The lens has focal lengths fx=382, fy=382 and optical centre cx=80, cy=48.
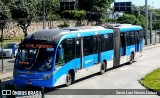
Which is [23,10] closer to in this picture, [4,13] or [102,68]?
[4,13]

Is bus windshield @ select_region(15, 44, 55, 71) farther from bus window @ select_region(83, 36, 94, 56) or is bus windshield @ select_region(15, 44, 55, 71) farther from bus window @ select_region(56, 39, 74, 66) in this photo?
bus window @ select_region(83, 36, 94, 56)

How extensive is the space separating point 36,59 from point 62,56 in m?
1.50

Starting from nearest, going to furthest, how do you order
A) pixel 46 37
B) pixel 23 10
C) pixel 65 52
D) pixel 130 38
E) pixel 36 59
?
pixel 36 59, pixel 46 37, pixel 65 52, pixel 130 38, pixel 23 10

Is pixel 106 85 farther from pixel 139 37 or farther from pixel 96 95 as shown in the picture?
pixel 139 37

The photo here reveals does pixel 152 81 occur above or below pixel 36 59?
below

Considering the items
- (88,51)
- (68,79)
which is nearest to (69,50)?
(68,79)

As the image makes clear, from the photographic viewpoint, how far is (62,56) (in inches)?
733

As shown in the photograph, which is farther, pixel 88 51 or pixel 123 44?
pixel 123 44

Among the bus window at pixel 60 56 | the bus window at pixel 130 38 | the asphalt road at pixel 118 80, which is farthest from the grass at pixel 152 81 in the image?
the bus window at pixel 130 38

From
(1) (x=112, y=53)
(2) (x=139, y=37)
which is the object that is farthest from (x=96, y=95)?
(2) (x=139, y=37)

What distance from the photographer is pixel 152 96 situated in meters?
16.7

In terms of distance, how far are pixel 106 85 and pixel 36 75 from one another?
4.11 m

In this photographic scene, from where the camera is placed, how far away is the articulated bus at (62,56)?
17641mm

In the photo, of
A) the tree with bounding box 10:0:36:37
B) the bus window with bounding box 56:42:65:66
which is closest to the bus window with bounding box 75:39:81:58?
the bus window with bounding box 56:42:65:66
